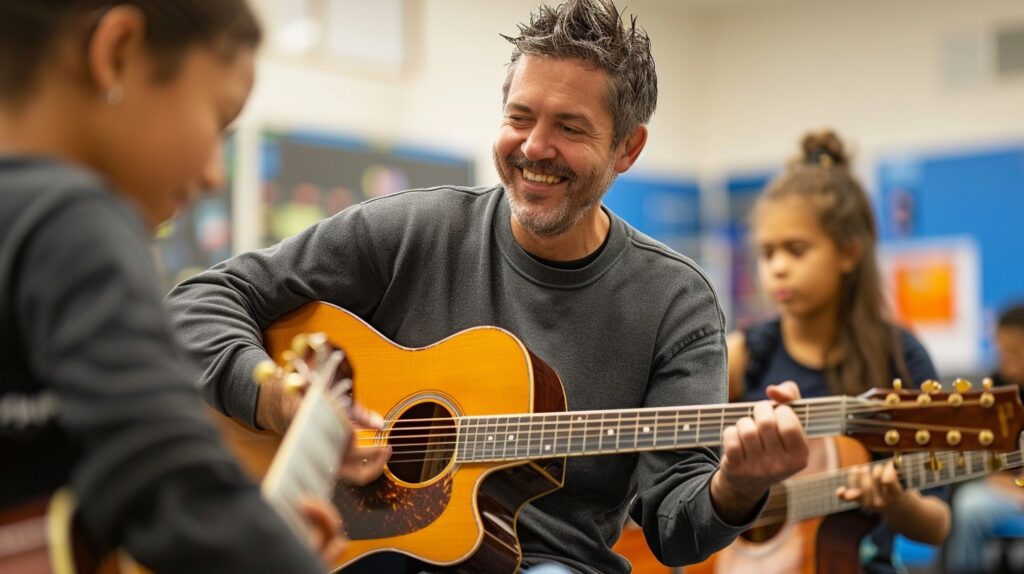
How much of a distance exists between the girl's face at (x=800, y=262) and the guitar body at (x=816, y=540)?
18.2 inches

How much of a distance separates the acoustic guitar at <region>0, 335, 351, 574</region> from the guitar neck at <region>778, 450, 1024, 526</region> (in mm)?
1104

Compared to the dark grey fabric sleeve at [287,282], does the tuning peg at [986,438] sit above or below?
below

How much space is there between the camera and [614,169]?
92.0 inches

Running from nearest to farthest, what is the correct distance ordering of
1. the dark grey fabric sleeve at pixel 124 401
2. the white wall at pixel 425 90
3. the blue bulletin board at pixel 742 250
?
the dark grey fabric sleeve at pixel 124 401 → the white wall at pixel 425 90 → the blue bulletin board at pixel 742 250

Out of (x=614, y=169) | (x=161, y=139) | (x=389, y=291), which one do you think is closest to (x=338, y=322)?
(x=389, y=291)

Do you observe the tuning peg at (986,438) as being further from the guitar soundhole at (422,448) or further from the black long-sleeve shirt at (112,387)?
the black long-sleeve shirt at (112,387)

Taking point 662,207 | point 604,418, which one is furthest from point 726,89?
point 604,418

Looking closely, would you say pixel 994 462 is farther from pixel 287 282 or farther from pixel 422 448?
pixel 287 282

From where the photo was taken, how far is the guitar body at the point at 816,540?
3.00 meters

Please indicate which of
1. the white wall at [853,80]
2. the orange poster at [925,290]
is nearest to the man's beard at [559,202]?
the orange poster at [925,290]

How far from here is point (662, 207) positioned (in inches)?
340

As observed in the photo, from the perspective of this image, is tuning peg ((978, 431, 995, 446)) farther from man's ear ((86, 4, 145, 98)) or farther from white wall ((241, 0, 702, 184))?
white wall ((241, 0, 702, 184))

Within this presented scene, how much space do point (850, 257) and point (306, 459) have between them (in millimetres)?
2593

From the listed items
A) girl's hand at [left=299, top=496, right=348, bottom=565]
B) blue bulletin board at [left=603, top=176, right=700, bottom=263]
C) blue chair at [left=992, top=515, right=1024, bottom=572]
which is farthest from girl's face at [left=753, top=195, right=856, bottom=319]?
blue bulletin board at [left=603, top=176, right=700, bottom=263]
